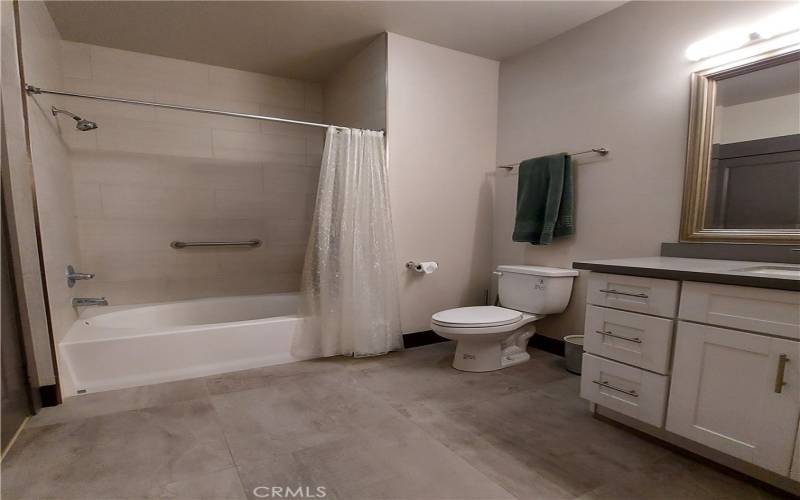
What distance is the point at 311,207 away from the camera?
3.32 metres

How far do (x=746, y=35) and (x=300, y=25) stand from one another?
2306 mm

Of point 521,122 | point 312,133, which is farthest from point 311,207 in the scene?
point 521,122

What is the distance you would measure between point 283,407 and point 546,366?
1570mm

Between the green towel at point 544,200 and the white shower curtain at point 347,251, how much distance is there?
37.2 inches

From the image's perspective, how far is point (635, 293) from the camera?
150 centimetres

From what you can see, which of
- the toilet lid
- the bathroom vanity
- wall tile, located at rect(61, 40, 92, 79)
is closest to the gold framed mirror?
the bathroom vanity

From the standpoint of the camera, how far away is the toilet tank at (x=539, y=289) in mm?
2271

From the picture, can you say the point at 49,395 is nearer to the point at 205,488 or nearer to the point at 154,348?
the point at 154,348

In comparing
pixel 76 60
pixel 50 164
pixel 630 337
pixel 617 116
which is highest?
pixel 76 60

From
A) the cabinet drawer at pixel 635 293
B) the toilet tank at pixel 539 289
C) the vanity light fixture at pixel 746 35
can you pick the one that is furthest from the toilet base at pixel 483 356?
the vanity light fixture at pixel 746 35

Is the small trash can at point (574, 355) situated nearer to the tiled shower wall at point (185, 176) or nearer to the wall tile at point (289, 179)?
the tiled shower wall at point (185, 176)

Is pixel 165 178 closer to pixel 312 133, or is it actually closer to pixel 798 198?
pixel 312 133

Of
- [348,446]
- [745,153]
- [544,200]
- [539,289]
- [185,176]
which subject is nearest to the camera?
[348,446]

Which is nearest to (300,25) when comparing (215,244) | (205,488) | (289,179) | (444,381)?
(289,179)
